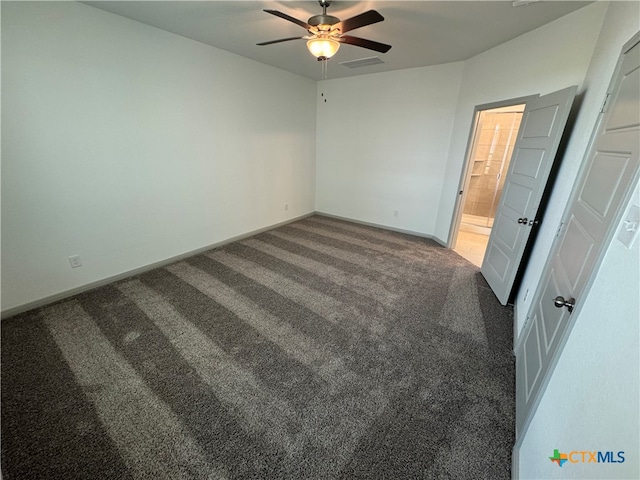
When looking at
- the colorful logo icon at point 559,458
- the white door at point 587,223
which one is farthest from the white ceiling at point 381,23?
the colorful logo icon at point 559,458

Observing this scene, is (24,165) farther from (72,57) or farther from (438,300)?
(438,300)

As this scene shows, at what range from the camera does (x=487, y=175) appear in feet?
16.8

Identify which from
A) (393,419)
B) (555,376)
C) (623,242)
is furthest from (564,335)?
(393,419)

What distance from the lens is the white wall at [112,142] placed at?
6.82ft

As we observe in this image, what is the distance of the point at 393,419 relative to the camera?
1505 millimetres

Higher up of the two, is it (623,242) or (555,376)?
(623,242)

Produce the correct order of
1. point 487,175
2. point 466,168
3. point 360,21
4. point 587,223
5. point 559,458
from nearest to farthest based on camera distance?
1. point 559,458
2. point 587,223
3. point 360,21
4. point 466,168
5. point 487,175

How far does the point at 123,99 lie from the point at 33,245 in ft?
5.35

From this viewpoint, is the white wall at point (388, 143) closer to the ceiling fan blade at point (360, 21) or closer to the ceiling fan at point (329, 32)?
the ceiling fan at point (329, 32)

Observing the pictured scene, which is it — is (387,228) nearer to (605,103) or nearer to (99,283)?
(605,103)

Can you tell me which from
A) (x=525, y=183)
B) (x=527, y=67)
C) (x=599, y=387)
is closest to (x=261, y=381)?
(x=599, y=387)

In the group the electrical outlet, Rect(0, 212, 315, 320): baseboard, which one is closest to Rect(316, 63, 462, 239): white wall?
Rect(0, 212, 315, 320): baseboard

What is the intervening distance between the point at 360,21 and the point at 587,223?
1847mm

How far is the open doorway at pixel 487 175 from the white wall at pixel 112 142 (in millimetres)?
3948
